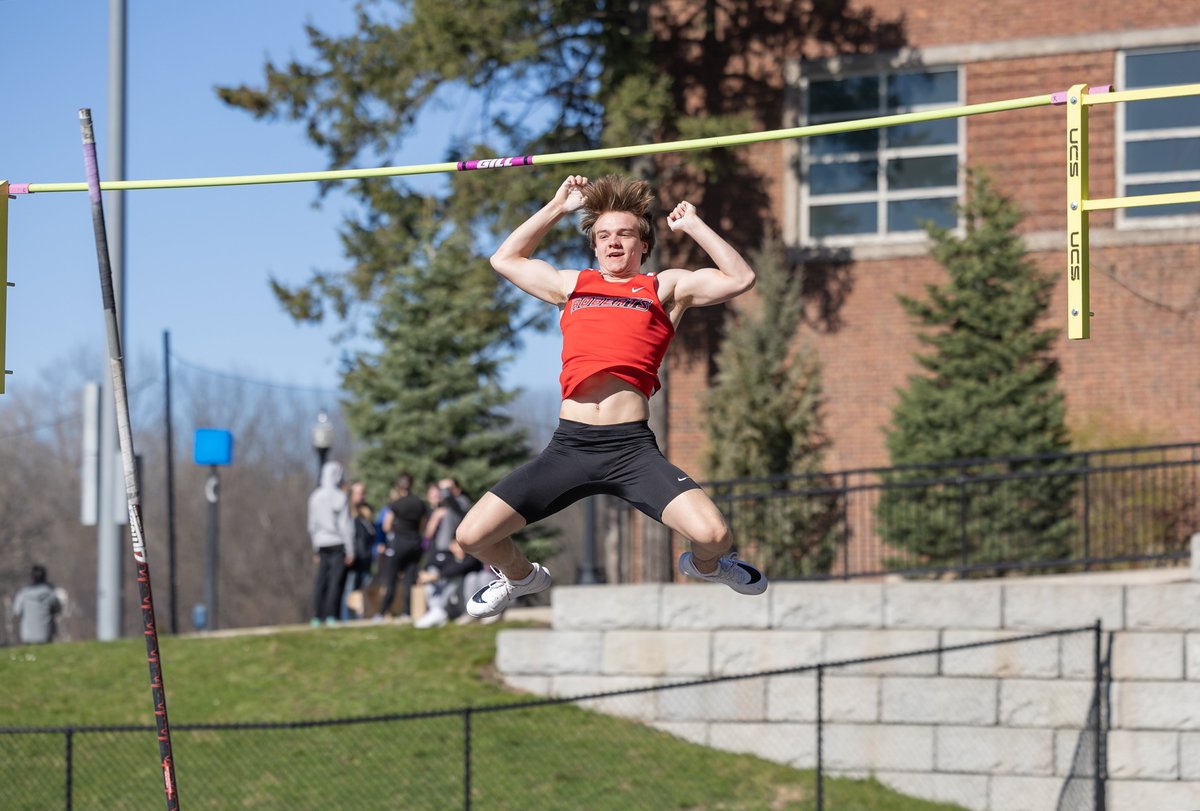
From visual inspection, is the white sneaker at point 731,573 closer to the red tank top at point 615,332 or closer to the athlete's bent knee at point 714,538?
the athlete's bent knee at point 714,538

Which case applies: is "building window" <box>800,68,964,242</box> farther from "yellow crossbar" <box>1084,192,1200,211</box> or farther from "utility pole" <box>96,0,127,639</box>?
"yellow crossbar" <box>1084,192,1200,211</box>

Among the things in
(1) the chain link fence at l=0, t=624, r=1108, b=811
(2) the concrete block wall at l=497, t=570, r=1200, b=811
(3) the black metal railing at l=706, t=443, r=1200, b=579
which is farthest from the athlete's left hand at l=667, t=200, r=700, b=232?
(3) the black metal railing at l=706, t=443, r=1200, b=579

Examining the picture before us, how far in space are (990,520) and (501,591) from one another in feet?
31.0

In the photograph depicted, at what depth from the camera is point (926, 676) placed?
46.4 feet

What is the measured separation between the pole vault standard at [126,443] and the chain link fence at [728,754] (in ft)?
20.1

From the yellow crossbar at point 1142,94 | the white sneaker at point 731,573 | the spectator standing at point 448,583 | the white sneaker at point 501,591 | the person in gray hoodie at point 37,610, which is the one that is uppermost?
the yellow crossbar at point 1142,94

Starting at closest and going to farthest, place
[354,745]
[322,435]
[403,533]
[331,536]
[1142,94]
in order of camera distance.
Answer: [1142,94]
[354,745]
[331,536]
[403,533]
[322,435]

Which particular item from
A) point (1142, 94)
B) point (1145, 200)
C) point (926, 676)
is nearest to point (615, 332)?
point (1145, 200)

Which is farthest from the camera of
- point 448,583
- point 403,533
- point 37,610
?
point 37,610

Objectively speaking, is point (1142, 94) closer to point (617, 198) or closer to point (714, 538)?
point (617, 198)

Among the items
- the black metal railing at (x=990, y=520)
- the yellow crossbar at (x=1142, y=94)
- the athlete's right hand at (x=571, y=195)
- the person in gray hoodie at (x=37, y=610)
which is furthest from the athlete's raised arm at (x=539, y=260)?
the person in gray hoodie at (x=37, y=610)

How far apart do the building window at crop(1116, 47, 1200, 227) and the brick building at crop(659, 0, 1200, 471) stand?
26mm

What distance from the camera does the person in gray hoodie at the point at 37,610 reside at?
19.8 m

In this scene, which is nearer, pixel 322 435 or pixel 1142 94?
pixel 1142 94
